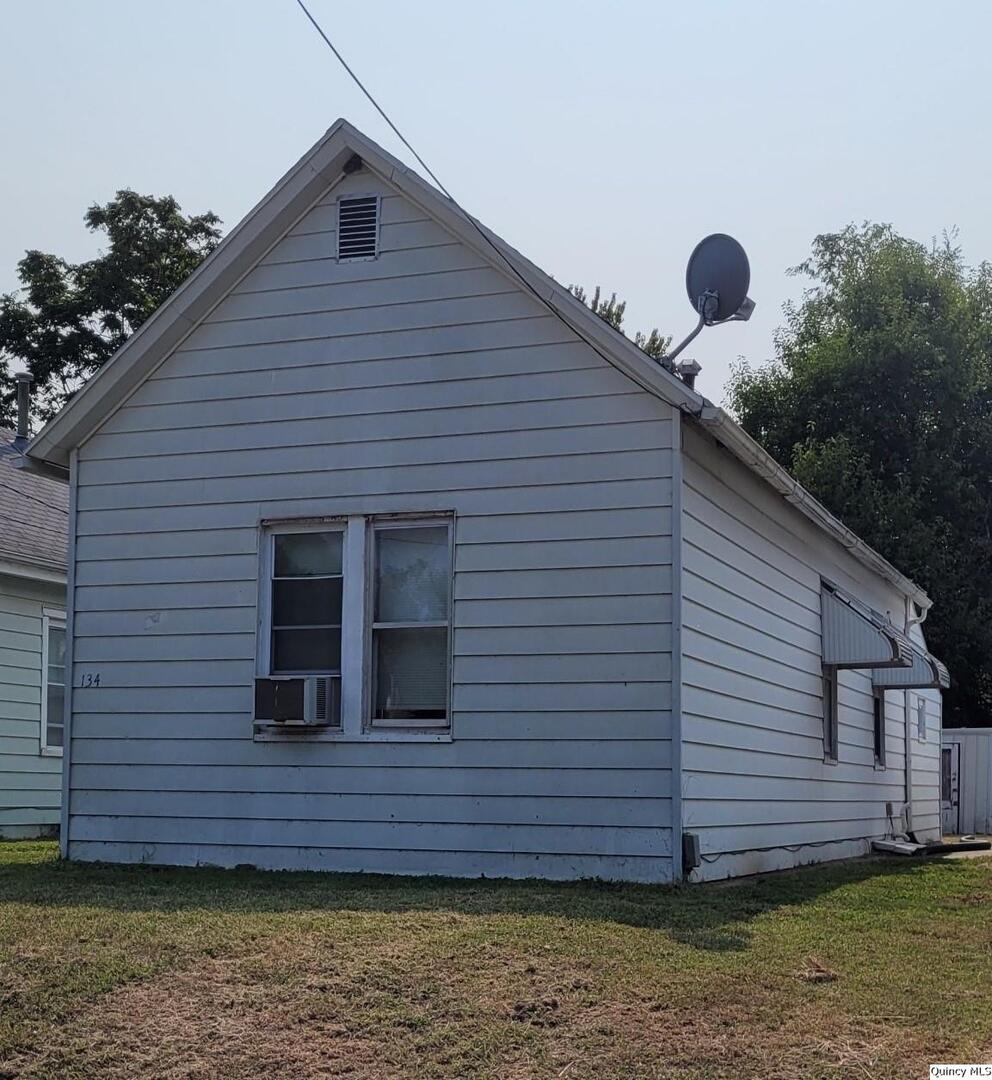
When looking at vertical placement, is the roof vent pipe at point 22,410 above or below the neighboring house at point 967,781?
above

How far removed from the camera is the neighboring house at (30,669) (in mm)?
17062

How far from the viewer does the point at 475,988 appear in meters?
6.62

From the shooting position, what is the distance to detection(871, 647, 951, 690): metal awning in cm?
1694

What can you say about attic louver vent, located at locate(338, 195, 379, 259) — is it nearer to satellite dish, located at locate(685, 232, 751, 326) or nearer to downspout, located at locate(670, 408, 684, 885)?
satellite dish, located at locate(685, 232, 751, 326)

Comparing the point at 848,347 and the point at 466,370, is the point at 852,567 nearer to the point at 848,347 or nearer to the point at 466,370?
the point at 466,370

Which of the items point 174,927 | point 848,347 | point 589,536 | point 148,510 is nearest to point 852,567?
point 589,536

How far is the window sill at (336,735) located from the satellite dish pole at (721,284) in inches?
135

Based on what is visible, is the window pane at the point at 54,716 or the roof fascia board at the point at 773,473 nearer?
the roof fascia board at the point at 773,473

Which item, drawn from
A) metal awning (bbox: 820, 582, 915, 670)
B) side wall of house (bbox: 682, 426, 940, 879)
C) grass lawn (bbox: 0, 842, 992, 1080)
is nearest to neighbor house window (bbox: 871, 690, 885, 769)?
side wall of house (bbox: 682, 426, 940, 879)

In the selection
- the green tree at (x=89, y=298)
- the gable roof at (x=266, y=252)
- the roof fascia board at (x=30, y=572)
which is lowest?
the roof fascia board at (x=30, y=572)

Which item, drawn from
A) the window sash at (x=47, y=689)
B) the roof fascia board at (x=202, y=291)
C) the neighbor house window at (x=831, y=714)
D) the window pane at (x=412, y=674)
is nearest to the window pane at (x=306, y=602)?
the window pane at (x=412, y=674)

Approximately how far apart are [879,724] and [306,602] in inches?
371

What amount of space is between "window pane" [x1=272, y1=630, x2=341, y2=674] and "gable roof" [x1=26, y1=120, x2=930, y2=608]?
2574mm

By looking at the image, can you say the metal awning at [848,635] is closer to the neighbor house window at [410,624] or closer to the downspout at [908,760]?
the downspout at [908,760]
